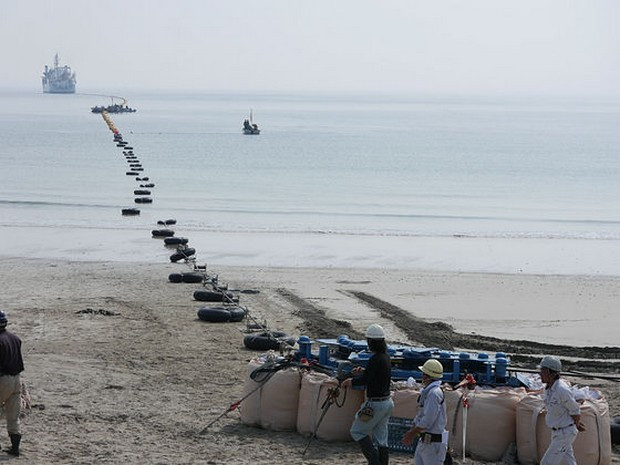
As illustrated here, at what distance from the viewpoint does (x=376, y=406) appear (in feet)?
36.9

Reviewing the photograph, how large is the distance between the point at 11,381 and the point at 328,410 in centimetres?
353

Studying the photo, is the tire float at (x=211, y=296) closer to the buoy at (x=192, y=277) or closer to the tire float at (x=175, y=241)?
the buoy at (x=192, y=277)

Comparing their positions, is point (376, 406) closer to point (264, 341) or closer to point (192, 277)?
point (264, 341)

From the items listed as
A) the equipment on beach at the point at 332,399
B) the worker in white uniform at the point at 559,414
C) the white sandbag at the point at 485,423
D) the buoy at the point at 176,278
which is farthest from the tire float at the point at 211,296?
the worker in white uniform at the point at 559,414

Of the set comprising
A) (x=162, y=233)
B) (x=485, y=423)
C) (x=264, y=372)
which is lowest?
(x=162, y=233)

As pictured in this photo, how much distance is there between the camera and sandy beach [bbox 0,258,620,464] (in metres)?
12.8

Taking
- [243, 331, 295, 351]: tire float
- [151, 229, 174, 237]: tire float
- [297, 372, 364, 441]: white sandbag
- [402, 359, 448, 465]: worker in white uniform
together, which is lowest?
[151, 229, 174, 237]: tire float

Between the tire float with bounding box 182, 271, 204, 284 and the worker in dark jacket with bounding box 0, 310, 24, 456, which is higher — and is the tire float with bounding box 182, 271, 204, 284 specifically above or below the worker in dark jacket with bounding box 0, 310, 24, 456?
below

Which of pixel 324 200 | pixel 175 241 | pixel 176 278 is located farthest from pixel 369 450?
pixel 324 200

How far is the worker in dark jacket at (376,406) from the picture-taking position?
36.7 ft

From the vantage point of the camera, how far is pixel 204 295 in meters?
23.4

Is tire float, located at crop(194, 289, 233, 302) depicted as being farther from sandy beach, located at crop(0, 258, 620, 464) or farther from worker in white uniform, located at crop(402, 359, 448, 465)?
worker in white uniform, located at crop(402, 359, 448, 465)

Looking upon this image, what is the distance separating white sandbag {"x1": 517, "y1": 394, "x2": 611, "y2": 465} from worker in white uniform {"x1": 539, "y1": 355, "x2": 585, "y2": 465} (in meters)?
0.98

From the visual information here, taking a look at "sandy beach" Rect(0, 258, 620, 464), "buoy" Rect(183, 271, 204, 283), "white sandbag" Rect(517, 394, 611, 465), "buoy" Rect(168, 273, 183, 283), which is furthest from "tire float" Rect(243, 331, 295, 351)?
"buoy" Rect(168, 273, 183, 283)
